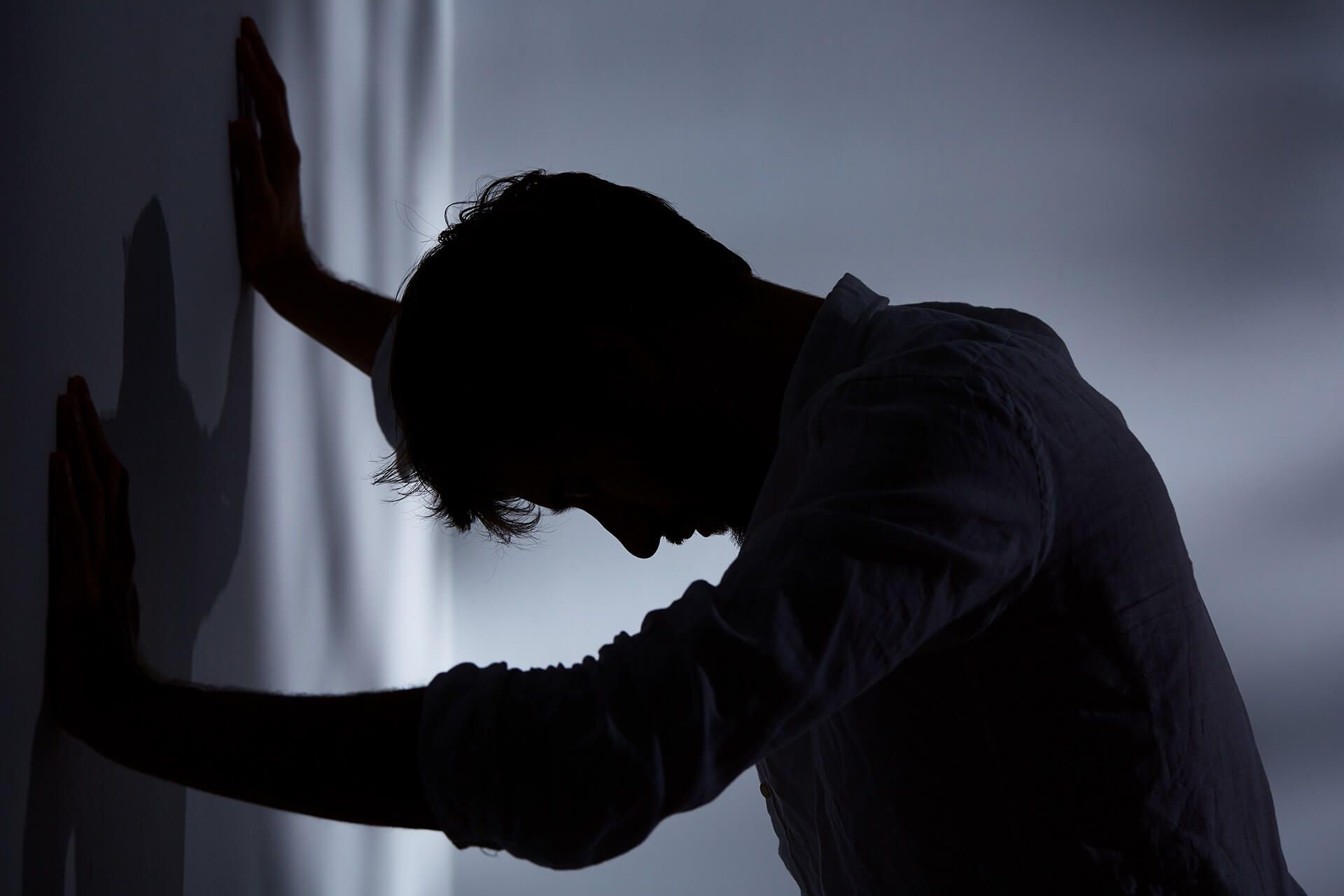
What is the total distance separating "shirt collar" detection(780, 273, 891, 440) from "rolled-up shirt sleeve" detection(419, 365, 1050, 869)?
0.32 ft

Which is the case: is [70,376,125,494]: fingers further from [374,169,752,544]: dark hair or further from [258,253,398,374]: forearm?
[258,253,398,374]: forearm

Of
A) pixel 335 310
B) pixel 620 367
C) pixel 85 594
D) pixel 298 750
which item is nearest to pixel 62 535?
pixel 85 594

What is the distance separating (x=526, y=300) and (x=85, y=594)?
0.81 ft

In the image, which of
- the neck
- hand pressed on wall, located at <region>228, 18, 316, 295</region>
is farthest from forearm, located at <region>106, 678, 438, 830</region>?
hand pressed on wall, located at <region>228, 18, 316, 295</region>

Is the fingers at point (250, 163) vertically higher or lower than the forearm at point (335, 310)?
higher

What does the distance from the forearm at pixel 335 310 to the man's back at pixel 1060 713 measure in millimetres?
432

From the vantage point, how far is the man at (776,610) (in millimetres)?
377

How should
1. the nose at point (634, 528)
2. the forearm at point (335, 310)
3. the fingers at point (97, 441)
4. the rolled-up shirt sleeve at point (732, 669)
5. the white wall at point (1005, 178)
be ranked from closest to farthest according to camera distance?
the rolled-up shirt sleeve at point (732, 669) → the fingers at point (97, 441) → the nose at point (634, 528) → the forearm at point (335, 310) → the white wall at point (1005, 178)

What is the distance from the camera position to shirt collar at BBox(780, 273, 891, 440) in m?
0.51

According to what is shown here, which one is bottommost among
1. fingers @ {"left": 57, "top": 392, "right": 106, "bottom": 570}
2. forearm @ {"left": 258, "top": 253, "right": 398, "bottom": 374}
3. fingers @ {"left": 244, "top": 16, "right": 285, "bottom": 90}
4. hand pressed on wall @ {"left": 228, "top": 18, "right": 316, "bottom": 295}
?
fingers @ {"left": 57, "top": 392, "right": 106, "bottom": 570}

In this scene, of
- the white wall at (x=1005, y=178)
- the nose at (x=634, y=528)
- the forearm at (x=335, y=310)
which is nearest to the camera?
the nose at (x=634, y=528)

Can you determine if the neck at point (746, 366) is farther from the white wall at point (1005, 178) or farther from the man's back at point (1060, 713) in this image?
the white wall at point (1005, 178)

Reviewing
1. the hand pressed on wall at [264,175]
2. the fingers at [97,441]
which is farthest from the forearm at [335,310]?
the fingers at [97,441]

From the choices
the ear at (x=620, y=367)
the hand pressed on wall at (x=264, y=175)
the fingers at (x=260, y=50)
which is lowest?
the ear at (x=620, y=367)
